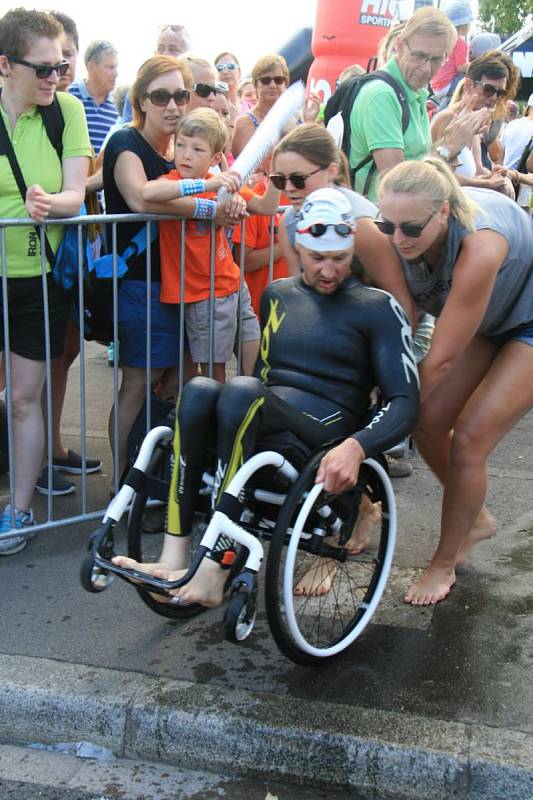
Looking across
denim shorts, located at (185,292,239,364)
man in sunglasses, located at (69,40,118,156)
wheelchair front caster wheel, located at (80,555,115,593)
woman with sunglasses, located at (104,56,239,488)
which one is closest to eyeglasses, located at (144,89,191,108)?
woman with sunglasses, located at (104,56,239,488)

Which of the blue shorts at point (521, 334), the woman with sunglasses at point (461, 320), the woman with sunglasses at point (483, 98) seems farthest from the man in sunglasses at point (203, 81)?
the blue shorts at point (521, 334)

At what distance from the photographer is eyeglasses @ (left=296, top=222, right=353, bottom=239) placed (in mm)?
3104

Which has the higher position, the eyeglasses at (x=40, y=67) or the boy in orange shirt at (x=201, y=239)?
the eyeglasses at (x=40, y=67)

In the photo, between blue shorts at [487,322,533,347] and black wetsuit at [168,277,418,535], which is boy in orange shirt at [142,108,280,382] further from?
blue shorts at [487,322,533,347]

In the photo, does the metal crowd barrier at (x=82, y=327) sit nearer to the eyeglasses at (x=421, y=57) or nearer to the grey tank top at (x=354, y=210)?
the grey tank top at (x=354, y=210)

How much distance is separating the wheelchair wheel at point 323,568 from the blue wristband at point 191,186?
61.0 inches

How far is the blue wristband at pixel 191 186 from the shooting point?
3959 millimetres

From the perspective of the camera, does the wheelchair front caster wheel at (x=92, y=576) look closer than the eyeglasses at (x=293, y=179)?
Yes

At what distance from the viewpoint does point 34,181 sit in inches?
148

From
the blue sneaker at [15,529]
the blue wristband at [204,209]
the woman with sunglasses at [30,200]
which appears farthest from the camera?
the blue wristband at [204,209]

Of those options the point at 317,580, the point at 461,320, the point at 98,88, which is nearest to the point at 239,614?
the point at 317,580

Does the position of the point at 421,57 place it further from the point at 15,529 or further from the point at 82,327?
the point at 15,529

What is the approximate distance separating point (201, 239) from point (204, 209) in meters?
0.19

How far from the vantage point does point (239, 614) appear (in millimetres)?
2627
